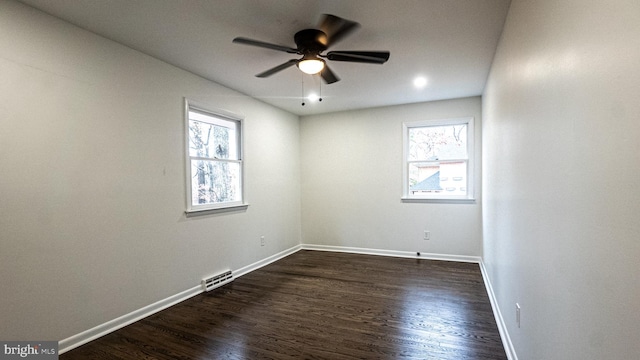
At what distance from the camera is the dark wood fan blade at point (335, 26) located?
6.57ft

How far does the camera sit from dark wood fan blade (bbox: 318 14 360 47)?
6.57 feet

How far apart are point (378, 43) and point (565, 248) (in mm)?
2196

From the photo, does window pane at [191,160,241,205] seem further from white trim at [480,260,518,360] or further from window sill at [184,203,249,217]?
white trim at [480,260,518,360]

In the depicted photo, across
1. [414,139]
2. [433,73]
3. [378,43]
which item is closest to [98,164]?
[378,43]

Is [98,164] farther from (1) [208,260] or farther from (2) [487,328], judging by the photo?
(2) [487,328]

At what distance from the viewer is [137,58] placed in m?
2.77

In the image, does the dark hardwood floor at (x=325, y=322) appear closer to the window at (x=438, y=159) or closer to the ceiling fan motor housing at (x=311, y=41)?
the window at (x=438, y=159)

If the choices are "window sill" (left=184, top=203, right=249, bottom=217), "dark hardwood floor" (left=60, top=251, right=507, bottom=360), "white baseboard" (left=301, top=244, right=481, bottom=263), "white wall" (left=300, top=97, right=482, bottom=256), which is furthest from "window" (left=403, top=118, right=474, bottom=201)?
"window sill" (left=184, top=203, right=249, bottom=217)

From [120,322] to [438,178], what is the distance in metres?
4.43

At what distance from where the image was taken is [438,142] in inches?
185

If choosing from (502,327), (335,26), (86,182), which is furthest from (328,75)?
(502,327)

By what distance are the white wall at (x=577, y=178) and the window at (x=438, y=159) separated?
2767mm

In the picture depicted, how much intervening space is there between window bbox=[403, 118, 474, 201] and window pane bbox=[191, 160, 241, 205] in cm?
270

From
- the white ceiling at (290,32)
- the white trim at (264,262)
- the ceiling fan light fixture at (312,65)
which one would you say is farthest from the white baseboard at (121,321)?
the ceiling fan light fixture at (312,65)
